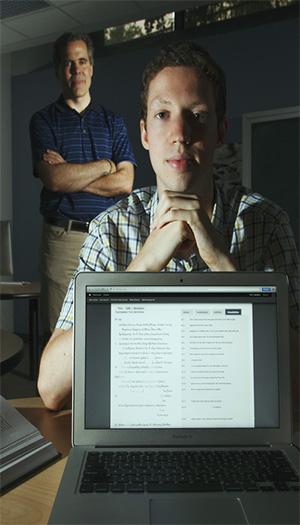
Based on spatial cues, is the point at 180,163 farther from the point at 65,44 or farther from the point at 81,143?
the point at 65,44

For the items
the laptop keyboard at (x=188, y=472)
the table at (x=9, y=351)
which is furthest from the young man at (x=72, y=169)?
the laptop keyboard at (x=188, y=472)

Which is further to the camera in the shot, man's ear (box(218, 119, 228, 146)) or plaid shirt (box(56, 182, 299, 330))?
man's ear (box(218, 119, 228, 146))

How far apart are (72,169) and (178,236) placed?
1646mm

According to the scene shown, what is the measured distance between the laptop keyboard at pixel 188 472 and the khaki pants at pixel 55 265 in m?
1.78

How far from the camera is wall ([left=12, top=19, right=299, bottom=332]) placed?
120 inches

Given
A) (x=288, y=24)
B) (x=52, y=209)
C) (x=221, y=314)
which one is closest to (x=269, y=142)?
(x=288, y=24)

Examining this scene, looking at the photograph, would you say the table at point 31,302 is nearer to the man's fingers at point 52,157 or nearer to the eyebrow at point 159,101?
the man's fingers at point 52,157

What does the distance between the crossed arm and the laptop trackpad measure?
197 centimetres

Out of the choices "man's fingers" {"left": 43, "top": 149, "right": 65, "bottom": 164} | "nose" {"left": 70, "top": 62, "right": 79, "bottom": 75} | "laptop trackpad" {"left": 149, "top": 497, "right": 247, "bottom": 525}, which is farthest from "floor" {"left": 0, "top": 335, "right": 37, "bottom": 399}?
"laptop trackpad" {"left": 149, "top": 497, "right": 247, "bottom": 525}

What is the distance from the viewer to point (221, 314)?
2.21 ft

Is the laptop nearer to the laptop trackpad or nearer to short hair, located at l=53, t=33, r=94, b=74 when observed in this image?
the laptop trackpad

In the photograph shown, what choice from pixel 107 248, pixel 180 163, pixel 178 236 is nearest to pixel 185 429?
pixel 178 236

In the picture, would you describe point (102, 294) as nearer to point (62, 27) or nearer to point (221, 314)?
point (221, 314)

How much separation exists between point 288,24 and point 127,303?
9.83 feet
